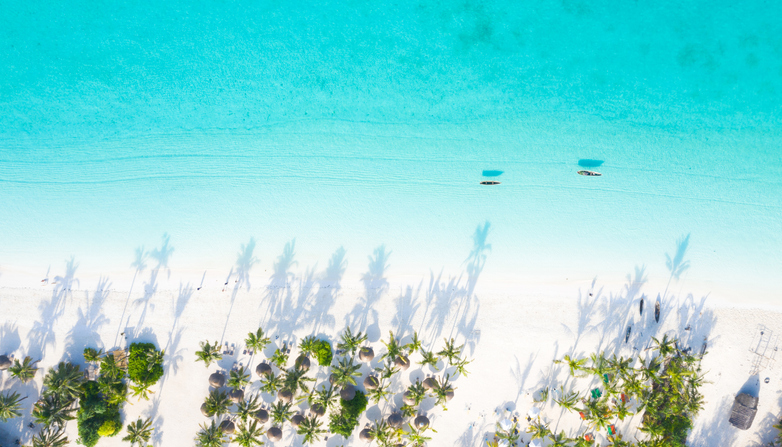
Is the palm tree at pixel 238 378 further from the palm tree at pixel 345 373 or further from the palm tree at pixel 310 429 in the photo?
the palm tree at pixel 345 373

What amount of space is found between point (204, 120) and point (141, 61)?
2.31 m

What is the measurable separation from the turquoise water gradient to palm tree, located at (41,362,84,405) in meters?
2.65

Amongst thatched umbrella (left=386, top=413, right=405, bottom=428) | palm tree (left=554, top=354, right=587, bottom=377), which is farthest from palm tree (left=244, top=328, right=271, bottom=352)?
palm tree (left=554, top=354, right=587, bottom=377)

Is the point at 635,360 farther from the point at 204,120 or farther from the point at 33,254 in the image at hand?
the point at 33,254

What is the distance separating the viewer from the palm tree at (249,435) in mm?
8961

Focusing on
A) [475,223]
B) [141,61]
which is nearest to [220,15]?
[141,61]

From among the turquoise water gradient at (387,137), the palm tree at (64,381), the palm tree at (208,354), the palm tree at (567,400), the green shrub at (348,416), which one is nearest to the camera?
the palm tree at (64,381)

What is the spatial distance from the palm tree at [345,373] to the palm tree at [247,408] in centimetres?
227

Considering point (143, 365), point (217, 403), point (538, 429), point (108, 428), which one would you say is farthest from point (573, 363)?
point (108, 428)

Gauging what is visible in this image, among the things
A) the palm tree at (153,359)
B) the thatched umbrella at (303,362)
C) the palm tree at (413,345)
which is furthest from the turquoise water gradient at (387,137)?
the thatched umbrella at (303,362)

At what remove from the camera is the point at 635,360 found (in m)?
9.57

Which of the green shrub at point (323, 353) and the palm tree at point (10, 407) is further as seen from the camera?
the green shrub at point (323, 353)

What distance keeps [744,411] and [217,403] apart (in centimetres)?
1393

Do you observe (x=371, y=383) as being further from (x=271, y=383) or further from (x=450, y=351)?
(x=271, y=383)
